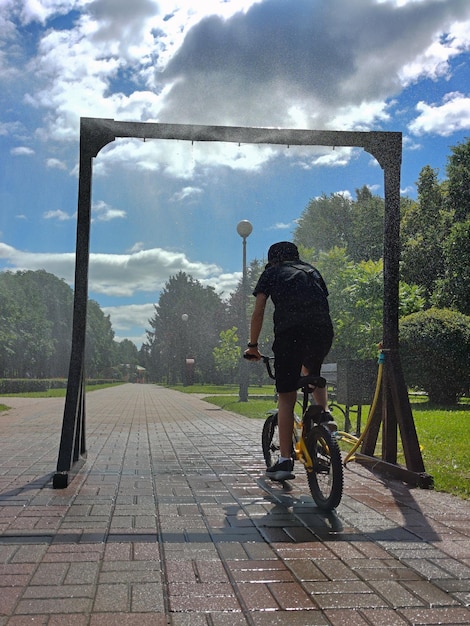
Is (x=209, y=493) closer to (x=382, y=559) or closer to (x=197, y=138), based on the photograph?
(x=382, y=559)

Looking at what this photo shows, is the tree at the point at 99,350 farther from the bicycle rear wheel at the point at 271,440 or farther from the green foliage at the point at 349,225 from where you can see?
the bicycle rear wheel at the point at 271,440

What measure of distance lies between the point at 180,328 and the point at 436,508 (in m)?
A: 65.3

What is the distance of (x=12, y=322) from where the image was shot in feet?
152

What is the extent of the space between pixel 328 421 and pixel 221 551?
1.43m

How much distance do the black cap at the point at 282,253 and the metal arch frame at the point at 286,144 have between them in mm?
1339

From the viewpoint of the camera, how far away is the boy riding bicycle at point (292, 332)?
179 inches

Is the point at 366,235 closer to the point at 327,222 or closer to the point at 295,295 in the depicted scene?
the point at 327,222

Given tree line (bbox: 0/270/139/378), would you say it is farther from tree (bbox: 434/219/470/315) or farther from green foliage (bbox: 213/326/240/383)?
tree (bbox: 434/219/470/315)

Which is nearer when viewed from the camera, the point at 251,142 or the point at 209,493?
the point at 209,493

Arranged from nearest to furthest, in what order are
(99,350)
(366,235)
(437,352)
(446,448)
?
(446,448), (437,352), (366,235), (99,350)

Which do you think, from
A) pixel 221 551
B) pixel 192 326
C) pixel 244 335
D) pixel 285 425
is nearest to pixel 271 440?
pixel 285 425

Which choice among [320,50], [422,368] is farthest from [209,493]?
[422,368]

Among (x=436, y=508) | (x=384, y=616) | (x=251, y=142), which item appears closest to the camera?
(x=384, y=616)

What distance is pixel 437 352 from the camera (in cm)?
1485
